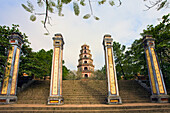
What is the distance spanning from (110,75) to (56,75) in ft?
11.8

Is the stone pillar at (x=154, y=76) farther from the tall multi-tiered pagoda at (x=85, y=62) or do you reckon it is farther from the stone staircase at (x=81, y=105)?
the tall multi-tiered pagoda at (x=85, y=62)

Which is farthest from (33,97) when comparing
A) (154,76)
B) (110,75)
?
(154,76)

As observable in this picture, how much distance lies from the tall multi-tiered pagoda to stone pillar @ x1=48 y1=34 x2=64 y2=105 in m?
16.1

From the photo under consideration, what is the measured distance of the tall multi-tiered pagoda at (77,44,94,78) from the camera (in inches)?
923

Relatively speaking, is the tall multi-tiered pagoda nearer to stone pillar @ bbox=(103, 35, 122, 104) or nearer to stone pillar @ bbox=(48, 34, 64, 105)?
stone pillar @ bbox=(103, 35, 122, 104)

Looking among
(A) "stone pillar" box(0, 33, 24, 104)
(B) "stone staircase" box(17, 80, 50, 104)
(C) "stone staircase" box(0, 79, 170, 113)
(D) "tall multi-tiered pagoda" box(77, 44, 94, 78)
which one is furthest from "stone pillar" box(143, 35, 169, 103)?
(D) "tall multi-tiered pagoda" box(77, 44, 94, 78)

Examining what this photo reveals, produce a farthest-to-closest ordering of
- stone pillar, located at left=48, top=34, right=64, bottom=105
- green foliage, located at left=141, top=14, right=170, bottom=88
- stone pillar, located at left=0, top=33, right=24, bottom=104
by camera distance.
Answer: green foliage, located at left=141, top=14, right=170, bottom=88 < stone pillar, located at left=0, top=33, right=24, bottom=104 < stone pillar, located at left=48, top=34, right=64, bottom=105

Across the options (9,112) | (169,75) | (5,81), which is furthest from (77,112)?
(169,75)

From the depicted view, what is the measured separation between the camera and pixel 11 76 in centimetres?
684

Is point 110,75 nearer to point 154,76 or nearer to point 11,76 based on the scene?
point 154,76

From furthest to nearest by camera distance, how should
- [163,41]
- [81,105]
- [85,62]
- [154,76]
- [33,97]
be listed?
[85,62]
[163,41]
[33,97]
[154,76]
[81,105]

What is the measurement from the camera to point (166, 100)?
657 cm

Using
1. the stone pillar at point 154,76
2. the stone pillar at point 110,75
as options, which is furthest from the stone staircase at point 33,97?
the stone pillar at point 154,76

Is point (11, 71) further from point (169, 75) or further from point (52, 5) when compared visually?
point (169, 75)
